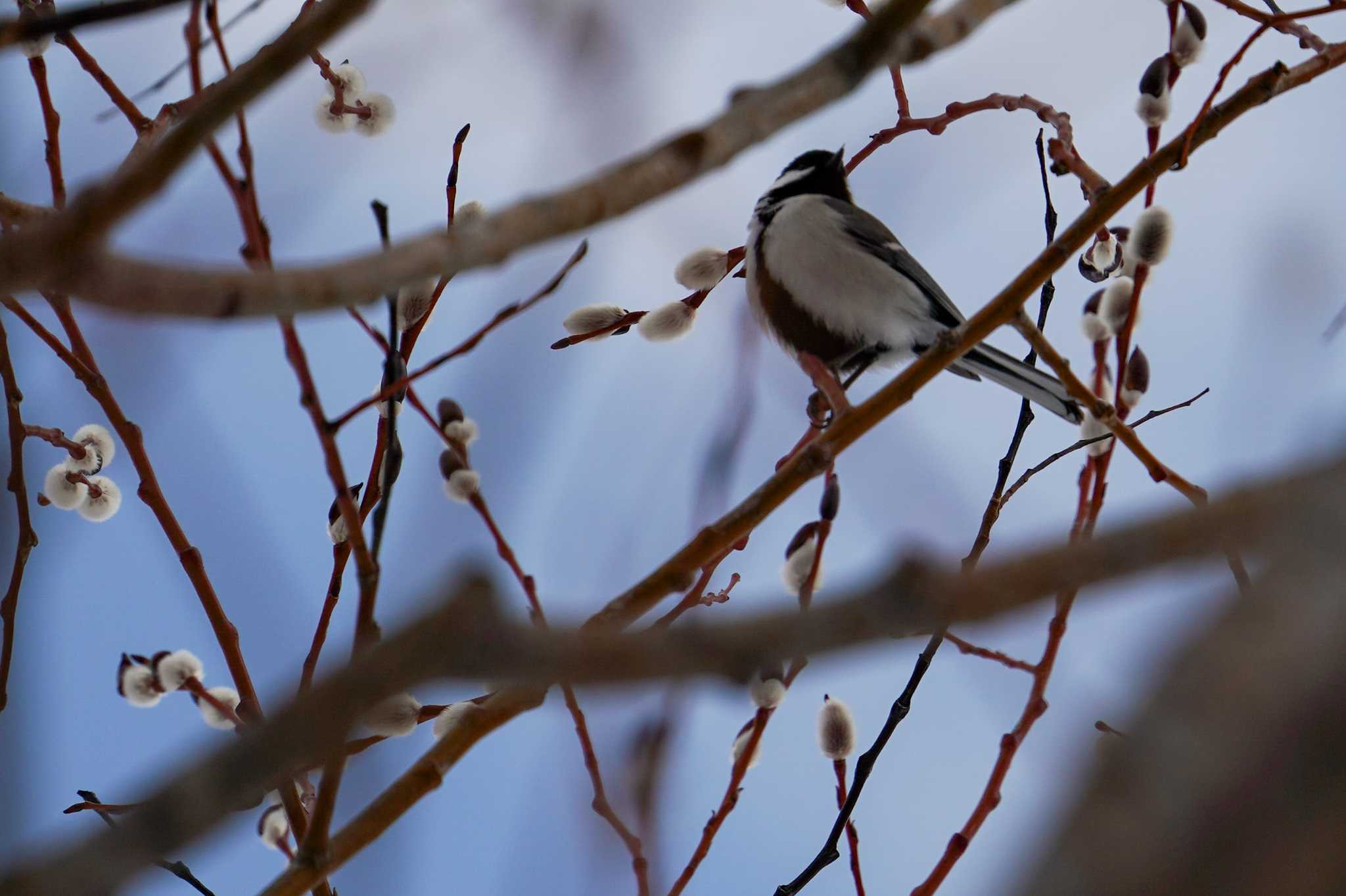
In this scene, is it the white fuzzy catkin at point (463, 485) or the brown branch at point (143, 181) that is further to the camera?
the white fuzzy catkin at point (463, 485)

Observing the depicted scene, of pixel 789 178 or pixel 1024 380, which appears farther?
pixel 789 178

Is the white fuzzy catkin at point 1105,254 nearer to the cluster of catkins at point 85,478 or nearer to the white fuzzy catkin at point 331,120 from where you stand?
the white fuzzy catkin at point 331,120

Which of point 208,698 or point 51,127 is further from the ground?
point 51,127

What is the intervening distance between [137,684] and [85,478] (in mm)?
448

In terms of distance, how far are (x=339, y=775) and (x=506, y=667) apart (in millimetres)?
575

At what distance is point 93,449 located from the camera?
6.31 ft

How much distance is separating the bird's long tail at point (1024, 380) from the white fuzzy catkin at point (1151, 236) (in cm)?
66

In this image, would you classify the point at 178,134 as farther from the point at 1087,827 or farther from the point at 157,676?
the point at 157,676

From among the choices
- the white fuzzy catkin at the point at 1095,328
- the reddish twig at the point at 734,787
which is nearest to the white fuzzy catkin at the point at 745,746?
the reddish twig at the point at 734,787

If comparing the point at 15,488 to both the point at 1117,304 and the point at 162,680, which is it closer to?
the point at 162,680

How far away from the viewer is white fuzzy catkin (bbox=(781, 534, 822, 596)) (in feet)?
5.02

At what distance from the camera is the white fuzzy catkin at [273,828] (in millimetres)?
1742

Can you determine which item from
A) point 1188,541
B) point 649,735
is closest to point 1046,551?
point 1188,541

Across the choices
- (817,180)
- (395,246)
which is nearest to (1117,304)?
(395,246)
